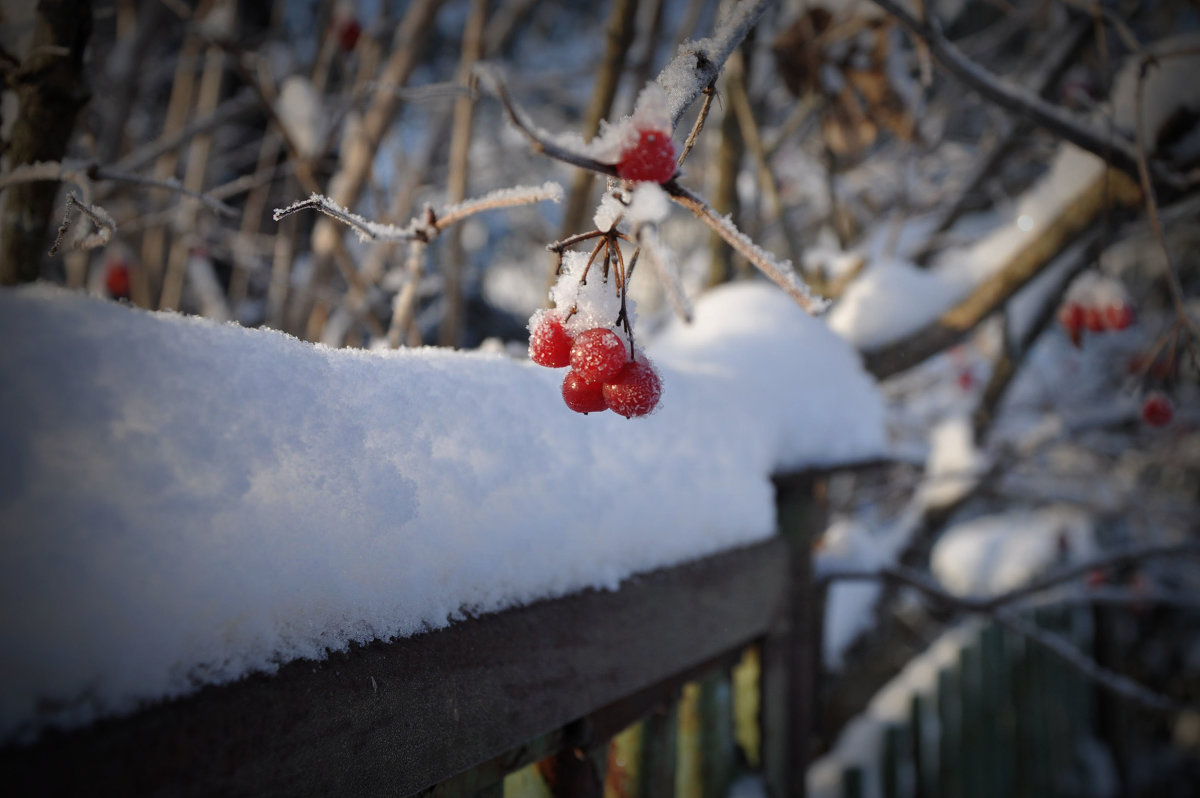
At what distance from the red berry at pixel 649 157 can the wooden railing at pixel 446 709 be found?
1.30 ft

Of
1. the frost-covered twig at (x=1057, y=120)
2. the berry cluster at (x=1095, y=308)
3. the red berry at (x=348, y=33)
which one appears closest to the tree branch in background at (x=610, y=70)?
the frost-covered twig at (x=1057, y=120)

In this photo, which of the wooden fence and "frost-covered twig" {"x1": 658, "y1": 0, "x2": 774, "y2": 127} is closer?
"frost-covered twig" {"x1": 658, "y1": 0, "x2": 774, "y2": 127}

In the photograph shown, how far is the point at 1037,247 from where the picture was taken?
4.42ft

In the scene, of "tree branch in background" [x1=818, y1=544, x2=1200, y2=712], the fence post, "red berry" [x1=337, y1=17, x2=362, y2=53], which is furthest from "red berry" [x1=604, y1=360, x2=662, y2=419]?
"red berry" [x1=337, y1=17, x2=362, y2=53]

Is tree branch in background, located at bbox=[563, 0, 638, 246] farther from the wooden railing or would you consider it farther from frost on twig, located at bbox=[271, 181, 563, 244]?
the wooden railing

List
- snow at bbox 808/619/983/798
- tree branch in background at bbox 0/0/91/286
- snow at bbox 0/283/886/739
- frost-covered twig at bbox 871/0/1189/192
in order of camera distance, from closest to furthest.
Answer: snow at bbox 0/283/886/739 → tree branch in background at bbox 0/0/91/286 → frost-covered twig at bbox 871/0/1189/192 → snow at bbox 808/619/983/798

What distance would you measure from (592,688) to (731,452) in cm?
41

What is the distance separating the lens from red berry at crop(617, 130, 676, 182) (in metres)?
0.37

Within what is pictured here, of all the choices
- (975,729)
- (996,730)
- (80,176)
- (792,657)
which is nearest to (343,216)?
(80,176)

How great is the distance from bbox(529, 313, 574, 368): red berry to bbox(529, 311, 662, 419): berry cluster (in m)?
0.01

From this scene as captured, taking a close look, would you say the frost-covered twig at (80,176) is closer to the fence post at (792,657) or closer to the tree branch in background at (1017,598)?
the fence post at (792,657)

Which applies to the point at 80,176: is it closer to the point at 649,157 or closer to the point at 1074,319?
the point at 649,157

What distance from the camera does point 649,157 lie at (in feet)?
1.20

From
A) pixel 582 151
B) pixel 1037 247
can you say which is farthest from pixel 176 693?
pixel 1037 247
